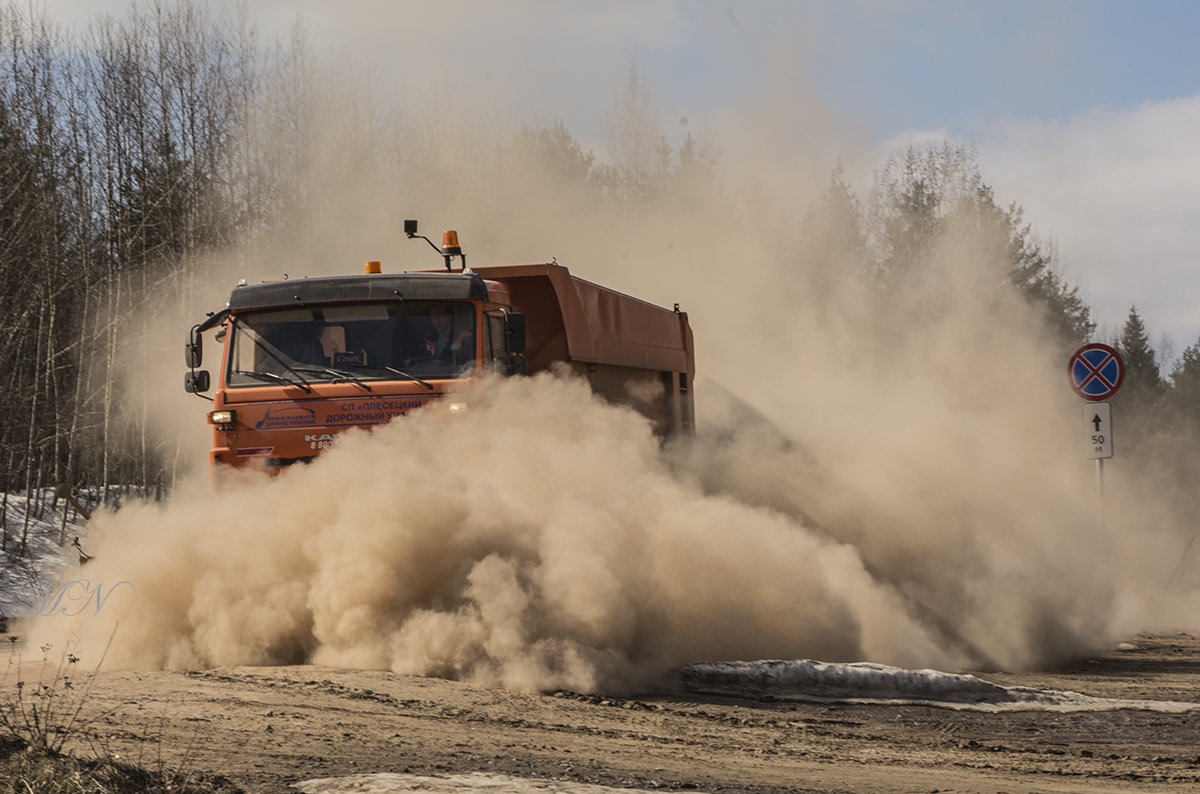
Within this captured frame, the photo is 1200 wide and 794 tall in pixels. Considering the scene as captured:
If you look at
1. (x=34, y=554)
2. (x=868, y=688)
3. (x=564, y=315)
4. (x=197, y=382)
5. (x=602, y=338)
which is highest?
(x=564, y=315)

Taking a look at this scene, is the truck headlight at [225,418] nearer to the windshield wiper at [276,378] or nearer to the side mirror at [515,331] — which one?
the windshield wiper at [276,378]

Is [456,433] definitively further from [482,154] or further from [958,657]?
[482,154]

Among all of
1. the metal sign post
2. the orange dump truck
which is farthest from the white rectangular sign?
the orange dump truck

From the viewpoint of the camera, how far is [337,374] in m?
9.92

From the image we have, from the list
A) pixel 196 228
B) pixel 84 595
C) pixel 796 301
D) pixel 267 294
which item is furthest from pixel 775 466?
Answer: pixel 196 228

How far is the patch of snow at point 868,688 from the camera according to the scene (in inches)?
329

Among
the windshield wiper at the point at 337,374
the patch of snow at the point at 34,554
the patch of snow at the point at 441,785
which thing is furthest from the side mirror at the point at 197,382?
the patch of snow at the point at 34,554

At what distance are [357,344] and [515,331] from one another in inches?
52.5

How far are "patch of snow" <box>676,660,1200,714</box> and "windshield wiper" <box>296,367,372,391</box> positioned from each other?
3521 mm

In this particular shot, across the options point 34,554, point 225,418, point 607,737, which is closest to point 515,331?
point 225,418

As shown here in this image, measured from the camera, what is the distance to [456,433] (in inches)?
375

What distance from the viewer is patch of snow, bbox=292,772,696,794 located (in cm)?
484

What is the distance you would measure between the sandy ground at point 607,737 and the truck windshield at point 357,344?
9.02ft

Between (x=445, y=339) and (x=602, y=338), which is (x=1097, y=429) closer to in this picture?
(x=602, y=338)
